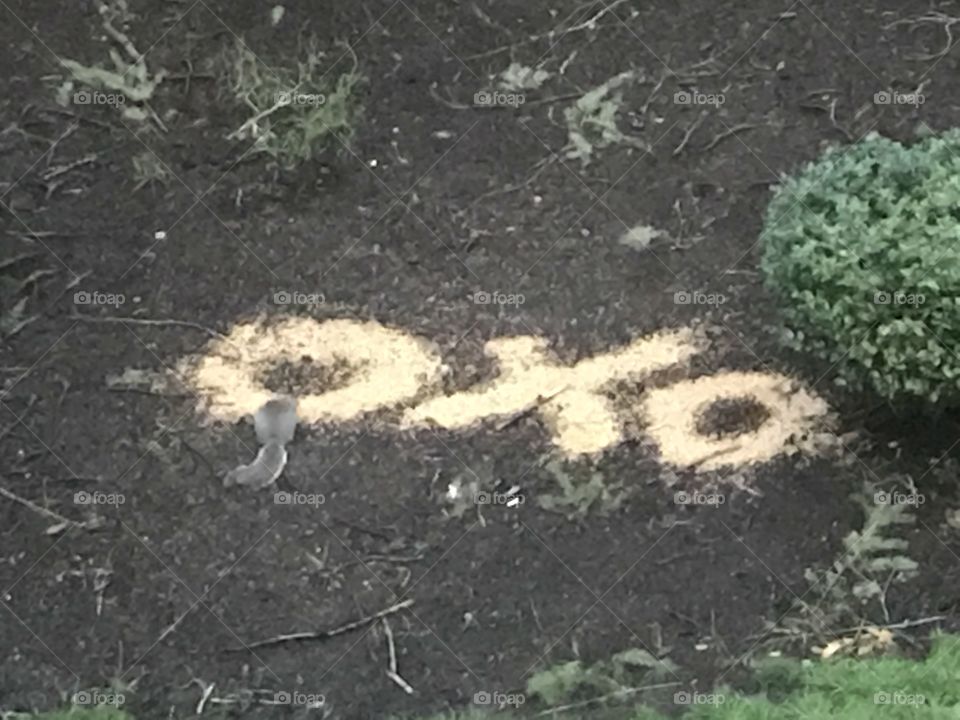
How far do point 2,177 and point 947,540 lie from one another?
7.41 ft

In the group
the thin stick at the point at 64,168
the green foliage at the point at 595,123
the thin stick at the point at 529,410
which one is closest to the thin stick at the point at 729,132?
the green foliage at the point at 595,123

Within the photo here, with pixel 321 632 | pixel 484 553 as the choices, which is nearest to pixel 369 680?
pixel 321 632

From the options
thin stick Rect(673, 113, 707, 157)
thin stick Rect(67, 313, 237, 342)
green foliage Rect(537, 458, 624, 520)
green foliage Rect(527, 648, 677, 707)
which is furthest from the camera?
thin stick Rect(673, 113, 707, 157)

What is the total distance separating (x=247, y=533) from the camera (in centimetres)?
267

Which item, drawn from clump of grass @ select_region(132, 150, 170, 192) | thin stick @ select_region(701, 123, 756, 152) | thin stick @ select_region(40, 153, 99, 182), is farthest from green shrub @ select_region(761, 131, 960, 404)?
thin stick @ select_region(40, 153, 99, 182)

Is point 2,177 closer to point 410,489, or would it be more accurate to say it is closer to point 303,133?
point 303,133

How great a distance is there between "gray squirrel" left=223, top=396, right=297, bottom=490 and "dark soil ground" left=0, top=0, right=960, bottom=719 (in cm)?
3

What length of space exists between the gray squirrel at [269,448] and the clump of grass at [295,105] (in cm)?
59

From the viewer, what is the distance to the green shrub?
2355mm

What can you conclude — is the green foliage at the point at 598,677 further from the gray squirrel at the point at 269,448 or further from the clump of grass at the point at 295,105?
the clump of grass at the point at 295,105

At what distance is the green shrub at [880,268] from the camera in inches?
92.7

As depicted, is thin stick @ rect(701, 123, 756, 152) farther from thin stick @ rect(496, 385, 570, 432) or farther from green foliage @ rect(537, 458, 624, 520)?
green foliage @ rect(537, 458, 624, 520)

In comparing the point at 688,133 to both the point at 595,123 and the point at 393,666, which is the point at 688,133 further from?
the point at 393,666

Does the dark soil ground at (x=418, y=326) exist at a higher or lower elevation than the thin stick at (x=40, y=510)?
higher
